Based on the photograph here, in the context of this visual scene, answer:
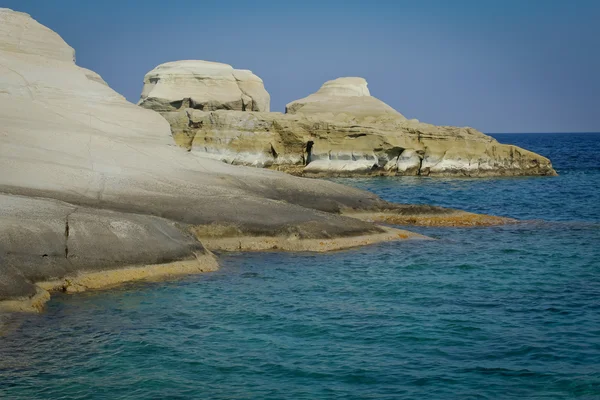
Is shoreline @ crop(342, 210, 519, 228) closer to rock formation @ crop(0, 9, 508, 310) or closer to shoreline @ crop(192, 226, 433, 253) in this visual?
rock formation @ crop(0, 9, 508, 310)

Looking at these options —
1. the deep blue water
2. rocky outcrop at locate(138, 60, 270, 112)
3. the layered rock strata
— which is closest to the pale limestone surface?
the deep blue water

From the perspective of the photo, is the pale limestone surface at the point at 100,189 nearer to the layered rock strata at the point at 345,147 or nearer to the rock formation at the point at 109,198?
the rock formation at the point at 109,198

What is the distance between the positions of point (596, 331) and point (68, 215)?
12382mm

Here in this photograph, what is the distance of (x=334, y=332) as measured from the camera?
16.4 m

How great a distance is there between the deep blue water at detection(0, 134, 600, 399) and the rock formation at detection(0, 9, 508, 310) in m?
0.89

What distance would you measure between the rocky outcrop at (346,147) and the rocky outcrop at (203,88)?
30.3ft

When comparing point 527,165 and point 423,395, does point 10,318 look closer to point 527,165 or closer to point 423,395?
point 423,395

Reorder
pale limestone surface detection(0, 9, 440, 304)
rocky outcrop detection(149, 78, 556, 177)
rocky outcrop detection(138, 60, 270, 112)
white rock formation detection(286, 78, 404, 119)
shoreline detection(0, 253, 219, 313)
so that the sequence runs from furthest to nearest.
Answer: white rock formation detection(286, 78, 404, 119) → rocky outcrop detection(138, 60, 270, 112) → rocky outcrop detection(149, 78, 556, 177) → pale limestone surface detection(0, 9, 440, 304) → shoreline detection(0, 253, 219, 313)

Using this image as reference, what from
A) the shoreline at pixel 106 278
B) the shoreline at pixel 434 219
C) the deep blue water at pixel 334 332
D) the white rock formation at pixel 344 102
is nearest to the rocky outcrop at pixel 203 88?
the white rock formation at pixel 344 102

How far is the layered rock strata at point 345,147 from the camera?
62812 millimetres

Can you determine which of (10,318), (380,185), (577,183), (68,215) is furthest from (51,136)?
(577,183)

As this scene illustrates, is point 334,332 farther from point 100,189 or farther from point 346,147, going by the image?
point 346,147

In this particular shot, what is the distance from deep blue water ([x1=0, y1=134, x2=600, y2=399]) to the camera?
13250 millimetres

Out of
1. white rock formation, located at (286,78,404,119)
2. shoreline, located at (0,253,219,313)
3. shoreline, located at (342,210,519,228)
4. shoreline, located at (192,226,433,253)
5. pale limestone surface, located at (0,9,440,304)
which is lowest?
shoreline, located at (0,253,219,313)
